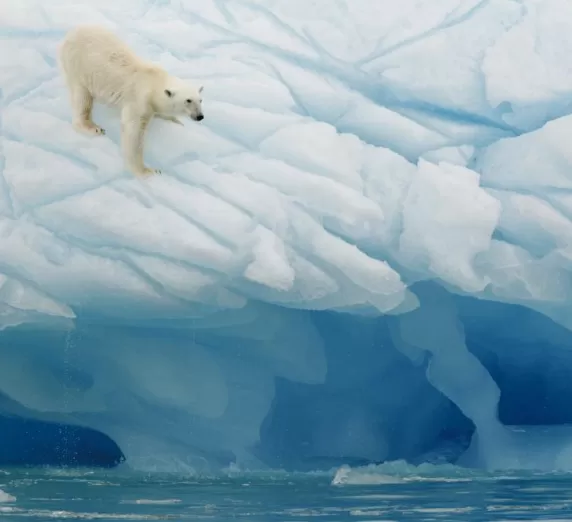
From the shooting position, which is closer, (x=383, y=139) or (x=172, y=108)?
(x=172, y=108)

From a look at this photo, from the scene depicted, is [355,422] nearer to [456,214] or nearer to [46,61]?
[456,214]

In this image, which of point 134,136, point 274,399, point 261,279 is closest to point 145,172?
point 134,136

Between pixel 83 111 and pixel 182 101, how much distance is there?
494mm

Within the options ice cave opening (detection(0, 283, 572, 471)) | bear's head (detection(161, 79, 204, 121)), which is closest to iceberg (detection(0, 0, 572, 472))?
ice cave opening (detection(0, 283, 572, 471))

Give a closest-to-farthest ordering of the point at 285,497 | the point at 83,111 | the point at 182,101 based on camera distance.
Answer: the point at 285,497
the point at 182,101
the point at 83,111

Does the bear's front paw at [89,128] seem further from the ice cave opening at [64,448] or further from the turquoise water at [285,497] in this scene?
the turquoise water at [285,497]

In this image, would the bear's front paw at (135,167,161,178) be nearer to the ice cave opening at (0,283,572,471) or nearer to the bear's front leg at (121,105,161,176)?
the bear's front leg at (121,105,161,176)

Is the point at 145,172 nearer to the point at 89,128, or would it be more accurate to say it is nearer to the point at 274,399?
the point at 89,128

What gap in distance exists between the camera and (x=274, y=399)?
426 centimetres

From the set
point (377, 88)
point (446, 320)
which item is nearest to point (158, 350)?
point (446, 320)

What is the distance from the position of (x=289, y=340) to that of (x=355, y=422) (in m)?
0.51

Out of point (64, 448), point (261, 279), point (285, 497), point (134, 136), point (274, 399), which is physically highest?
point (134, 136)

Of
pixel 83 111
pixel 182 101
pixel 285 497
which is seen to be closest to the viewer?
pixel 285 497

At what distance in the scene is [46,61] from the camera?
425 cm
